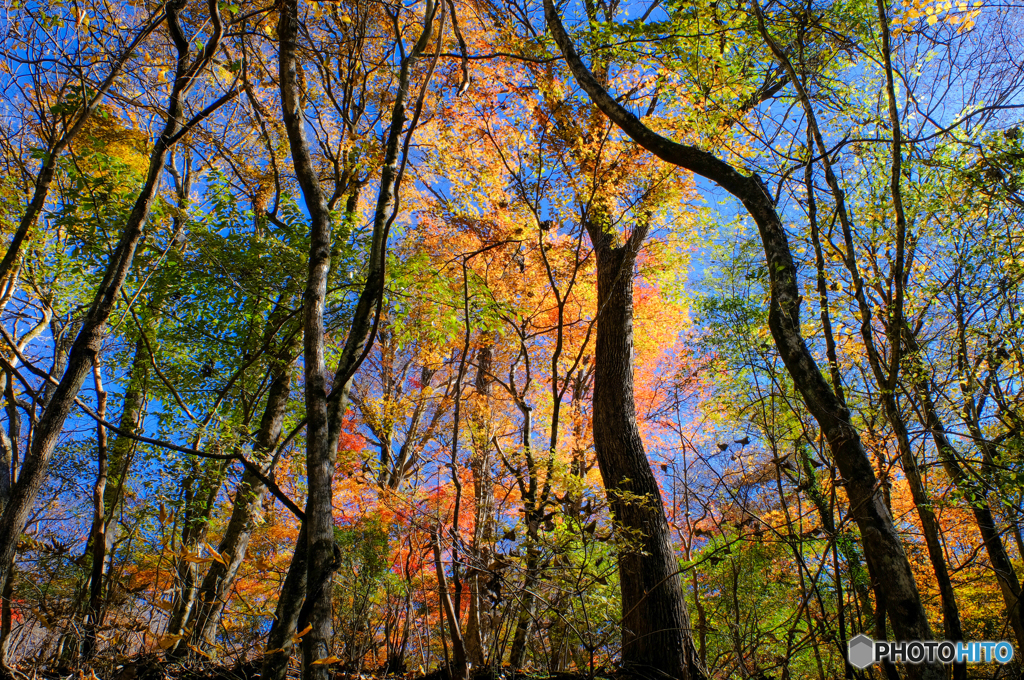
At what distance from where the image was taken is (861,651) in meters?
2.74

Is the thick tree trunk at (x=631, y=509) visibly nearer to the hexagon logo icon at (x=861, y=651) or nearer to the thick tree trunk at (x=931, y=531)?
the hexagon logo icon at (x=861, y=651)

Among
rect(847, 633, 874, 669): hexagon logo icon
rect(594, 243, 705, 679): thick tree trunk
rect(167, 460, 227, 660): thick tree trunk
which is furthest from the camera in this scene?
rect(167, 460, 227, 660): thick tree trunk

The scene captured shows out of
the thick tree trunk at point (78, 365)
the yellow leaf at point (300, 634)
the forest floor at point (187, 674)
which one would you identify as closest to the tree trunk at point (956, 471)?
the forest floor at point (187, 674)

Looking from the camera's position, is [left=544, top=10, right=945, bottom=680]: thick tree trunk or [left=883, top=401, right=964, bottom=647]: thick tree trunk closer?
[left=544, top=10, right=945, bottom=680]: thick tree trunk

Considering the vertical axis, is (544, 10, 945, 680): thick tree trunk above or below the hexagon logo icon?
above

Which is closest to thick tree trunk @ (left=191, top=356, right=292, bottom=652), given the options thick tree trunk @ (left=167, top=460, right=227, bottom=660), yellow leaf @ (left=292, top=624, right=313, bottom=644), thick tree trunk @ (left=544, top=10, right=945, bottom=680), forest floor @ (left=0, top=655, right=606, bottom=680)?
thick tree trunk @ (left=167, top=460, right=227, bottom=660)

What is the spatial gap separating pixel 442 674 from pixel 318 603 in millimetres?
2019

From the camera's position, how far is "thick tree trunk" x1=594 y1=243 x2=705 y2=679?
3.96 m

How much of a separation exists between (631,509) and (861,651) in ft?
6.84

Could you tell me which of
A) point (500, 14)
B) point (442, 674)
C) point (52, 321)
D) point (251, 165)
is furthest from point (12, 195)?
point (442, 674)

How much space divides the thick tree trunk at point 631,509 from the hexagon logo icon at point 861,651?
40.3 inches

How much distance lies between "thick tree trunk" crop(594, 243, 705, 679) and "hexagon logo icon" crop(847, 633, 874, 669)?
40.3 inches

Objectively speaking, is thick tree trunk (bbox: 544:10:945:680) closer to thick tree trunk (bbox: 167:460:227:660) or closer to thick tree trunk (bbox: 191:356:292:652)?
thick tree trunk (bbox: 191:356:292:652)

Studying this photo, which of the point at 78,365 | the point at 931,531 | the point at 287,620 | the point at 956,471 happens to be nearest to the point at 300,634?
the point at 287,620
